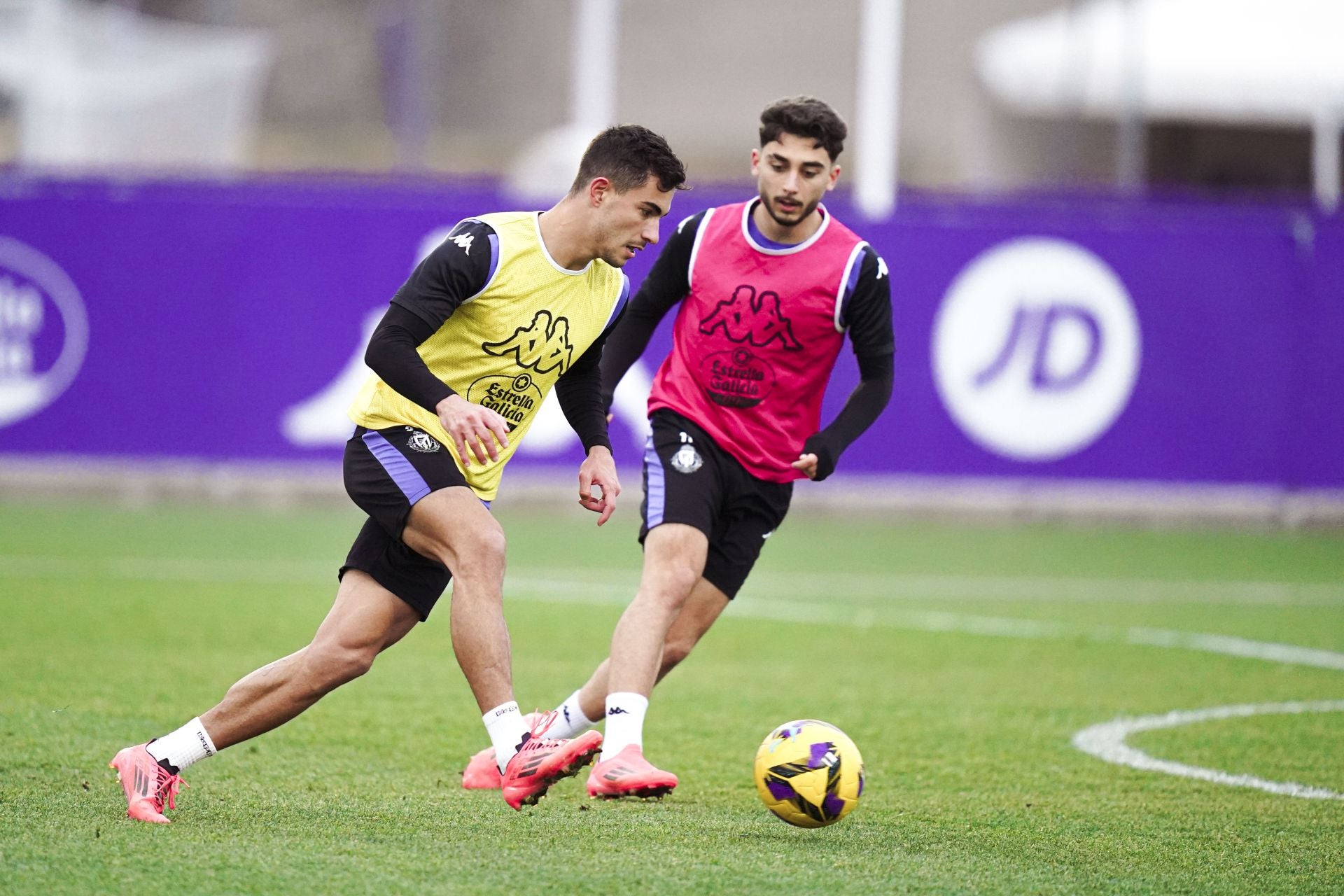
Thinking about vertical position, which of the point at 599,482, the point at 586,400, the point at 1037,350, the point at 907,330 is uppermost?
the point at 586,400

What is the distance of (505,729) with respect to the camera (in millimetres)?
5008

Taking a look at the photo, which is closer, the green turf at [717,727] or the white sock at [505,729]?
the green turf at [717,727]

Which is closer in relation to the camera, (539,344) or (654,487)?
(539,344)

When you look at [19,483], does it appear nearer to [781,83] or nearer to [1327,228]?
[1327,228]

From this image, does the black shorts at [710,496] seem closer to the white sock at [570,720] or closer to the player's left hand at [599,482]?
the player's left hand at [599,482]

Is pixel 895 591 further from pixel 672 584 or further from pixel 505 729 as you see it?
pixel 505 729

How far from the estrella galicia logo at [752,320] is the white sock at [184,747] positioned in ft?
6.94

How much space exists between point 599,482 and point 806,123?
4.40ft

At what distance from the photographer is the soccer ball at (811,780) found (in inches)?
197

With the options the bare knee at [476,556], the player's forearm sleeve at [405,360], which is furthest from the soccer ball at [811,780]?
the player's forearm sleeve at [405,360]

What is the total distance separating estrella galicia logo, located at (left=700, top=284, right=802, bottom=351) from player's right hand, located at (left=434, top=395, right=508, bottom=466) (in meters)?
→ 1.22

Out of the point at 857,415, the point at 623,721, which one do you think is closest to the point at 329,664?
the point at 623,721

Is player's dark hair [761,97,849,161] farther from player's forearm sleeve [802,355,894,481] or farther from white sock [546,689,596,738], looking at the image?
white sock [546,689,596,738]

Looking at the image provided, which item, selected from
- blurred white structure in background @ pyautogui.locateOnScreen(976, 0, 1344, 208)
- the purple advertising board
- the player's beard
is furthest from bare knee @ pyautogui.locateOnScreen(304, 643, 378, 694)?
blurred white structure in background @ pyautogui.locateOnScreen(976, 0, 1344, 208)
